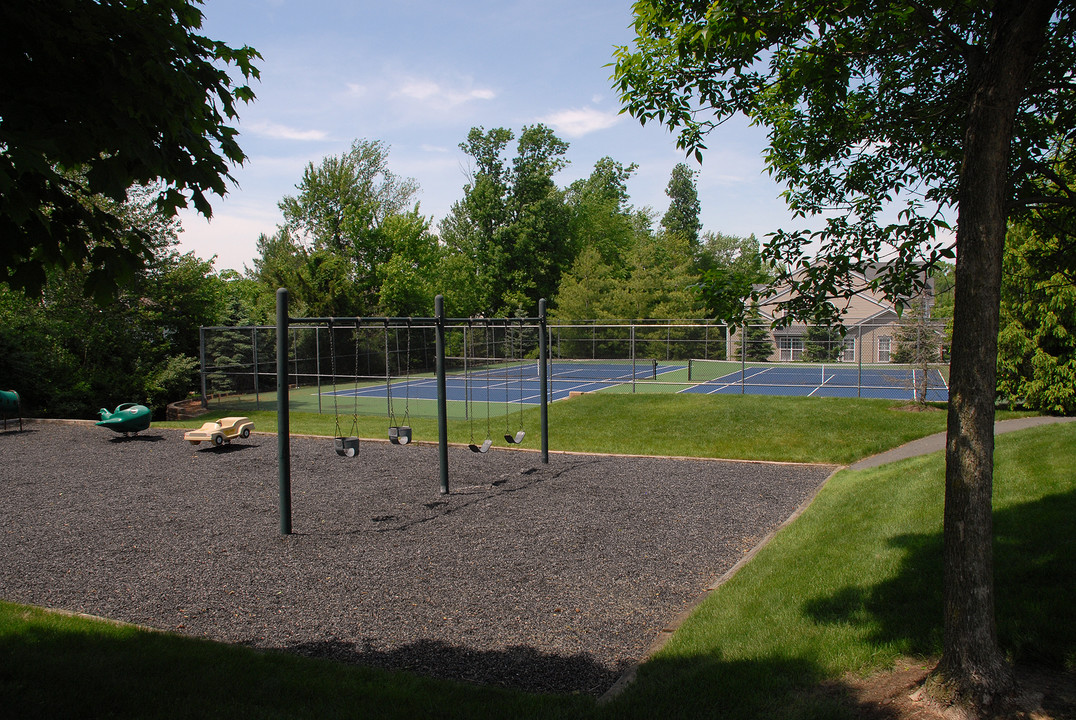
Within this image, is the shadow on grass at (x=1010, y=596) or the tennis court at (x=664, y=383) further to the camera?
the tennis court at (x=664, y=383)

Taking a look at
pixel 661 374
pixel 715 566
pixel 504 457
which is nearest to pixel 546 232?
pixel 661 374

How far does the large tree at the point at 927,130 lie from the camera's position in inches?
138

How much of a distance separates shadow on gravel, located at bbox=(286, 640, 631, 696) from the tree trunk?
2200 mm

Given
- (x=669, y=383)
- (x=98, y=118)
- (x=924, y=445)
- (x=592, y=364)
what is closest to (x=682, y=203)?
(x=592, y=364)

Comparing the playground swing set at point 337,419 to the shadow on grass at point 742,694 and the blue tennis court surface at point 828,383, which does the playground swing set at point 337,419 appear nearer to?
the shadow on grass at point 742,694

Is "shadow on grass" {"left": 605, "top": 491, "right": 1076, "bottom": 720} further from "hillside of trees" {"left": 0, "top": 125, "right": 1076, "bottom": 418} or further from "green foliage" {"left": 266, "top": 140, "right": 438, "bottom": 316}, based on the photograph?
"green foliage" {"left": 266, "top": 140, "right": 438, "bottom": 316}

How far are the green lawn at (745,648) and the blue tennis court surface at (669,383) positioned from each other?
1237 centimetres

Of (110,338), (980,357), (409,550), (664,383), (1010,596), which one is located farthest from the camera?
(664,383)

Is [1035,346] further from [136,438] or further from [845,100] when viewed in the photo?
[136,438]

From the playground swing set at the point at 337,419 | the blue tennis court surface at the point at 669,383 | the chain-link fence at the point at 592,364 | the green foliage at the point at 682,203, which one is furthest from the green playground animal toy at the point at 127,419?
the green foliage at the point at 682,203

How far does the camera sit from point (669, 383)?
25656 millimetres

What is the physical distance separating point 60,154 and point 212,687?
3.21 meters

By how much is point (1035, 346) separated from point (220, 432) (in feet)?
59.4

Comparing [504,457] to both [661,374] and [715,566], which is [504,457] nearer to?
[715,566]
